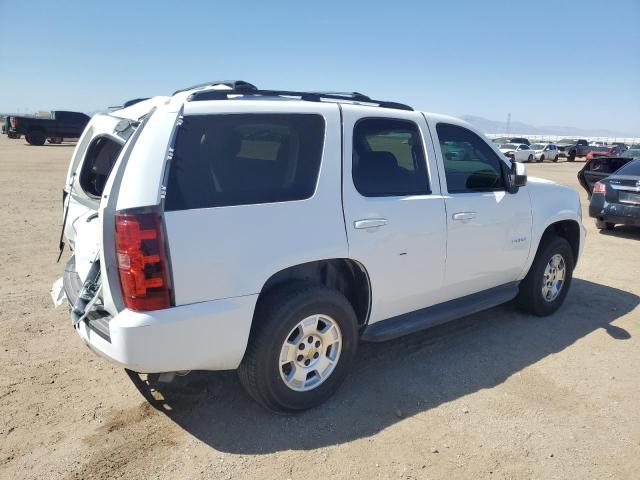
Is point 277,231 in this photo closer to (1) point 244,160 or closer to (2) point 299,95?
(1) point 244,160

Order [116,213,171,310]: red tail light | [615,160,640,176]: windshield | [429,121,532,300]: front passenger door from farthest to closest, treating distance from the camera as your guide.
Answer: [615,160,640,176]: windshield → [429,121,532,300]: front passenger door → [116,213,171,310]: red tail light

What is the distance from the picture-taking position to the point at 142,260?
241 cm

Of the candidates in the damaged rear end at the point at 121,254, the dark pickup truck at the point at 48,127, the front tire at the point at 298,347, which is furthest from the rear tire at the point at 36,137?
the front tire at the point at 298,347

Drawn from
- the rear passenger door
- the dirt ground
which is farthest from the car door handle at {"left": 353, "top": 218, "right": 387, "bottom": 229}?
the dirt ground

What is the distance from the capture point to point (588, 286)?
5.94 m

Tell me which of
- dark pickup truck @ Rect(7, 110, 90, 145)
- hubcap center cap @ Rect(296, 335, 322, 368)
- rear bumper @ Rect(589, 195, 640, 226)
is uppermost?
dark pickup truck @ Rect(7, 110, 90, 145)

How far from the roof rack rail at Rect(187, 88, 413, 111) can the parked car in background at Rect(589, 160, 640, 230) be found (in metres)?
6.87

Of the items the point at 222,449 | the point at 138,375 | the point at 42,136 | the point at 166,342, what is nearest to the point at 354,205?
the point at 166,342

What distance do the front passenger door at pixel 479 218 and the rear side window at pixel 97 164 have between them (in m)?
2.46

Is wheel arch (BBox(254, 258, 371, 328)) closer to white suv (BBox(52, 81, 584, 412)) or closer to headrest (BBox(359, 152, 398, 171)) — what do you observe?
white suv (BBox(52, 81, 584, 412))

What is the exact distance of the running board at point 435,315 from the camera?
345cm

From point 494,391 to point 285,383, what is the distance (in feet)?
5.11

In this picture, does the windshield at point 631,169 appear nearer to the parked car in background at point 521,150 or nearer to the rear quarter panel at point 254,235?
the rear quarter panel at point 254,235

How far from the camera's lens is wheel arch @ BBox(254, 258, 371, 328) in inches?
122
